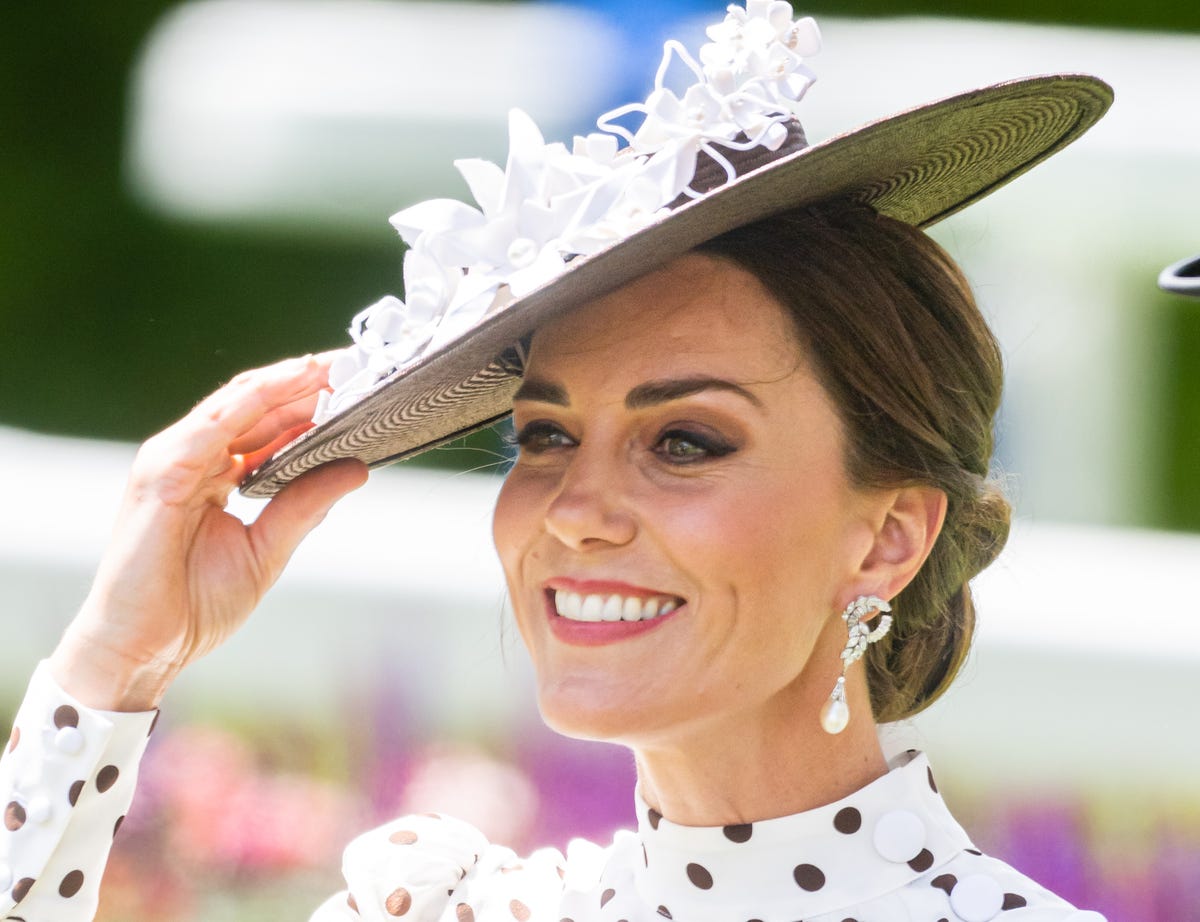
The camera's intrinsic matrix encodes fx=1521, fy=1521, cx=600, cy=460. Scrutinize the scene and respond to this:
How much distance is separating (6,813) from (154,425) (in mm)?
1364

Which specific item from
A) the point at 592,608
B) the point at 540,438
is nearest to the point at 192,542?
the point at 540,438

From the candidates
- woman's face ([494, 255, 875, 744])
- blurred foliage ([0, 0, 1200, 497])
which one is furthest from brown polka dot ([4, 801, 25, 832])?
blurred foliage ([0, 0, 1200, 497])

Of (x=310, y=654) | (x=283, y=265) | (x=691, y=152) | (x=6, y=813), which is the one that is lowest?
(x=6, y=813)

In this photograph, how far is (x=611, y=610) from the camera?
1.60 meters

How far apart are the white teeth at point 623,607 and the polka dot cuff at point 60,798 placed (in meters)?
0.61

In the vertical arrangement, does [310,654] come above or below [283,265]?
below

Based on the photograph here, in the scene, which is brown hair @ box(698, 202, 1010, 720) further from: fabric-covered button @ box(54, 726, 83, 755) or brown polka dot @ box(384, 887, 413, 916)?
fabric-covered button @ box(54, 726, 83, 755)

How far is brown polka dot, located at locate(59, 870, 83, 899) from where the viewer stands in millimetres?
1788

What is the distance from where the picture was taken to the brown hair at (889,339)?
1.63 meters

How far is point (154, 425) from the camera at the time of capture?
304cm

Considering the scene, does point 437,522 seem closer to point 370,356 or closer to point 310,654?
point 310,654

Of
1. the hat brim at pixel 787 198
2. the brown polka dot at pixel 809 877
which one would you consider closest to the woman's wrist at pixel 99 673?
the hat brim at pixel 787 198

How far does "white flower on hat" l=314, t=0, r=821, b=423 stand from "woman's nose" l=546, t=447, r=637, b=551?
8.6 inches

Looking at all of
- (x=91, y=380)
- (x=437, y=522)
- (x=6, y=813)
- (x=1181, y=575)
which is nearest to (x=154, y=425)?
(x=91, y=380)
